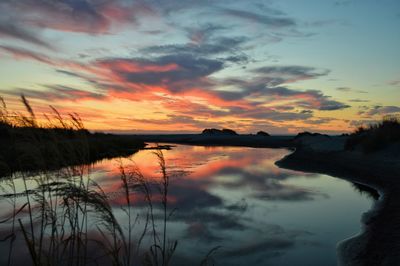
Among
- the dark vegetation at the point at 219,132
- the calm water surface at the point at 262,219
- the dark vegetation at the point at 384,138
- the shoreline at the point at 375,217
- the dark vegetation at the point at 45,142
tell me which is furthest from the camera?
the dark vegetation at the point at 219,132

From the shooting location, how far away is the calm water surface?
9031mm

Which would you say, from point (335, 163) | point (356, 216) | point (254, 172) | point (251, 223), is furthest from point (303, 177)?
point (251, 223)

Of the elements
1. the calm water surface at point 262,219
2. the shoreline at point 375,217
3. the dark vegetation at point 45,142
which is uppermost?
the dark vegetation at point 45,142

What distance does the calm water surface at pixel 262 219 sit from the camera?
356 inches

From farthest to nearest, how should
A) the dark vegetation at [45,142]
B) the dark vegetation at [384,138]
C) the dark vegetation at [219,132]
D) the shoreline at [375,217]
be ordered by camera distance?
the dark vegetation at [219,132], the dark vegetation at [384,138], the shoreline at [375,217], the dark vegetation at [45,142]

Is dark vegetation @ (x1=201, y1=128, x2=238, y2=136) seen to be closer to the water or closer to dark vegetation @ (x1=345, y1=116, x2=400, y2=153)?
dark vegetation @ (x1=345, y1=116, x2=400, y2=153)

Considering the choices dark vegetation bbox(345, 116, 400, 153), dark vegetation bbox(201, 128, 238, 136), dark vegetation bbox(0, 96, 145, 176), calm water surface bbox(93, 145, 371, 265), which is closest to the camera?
dark vegetation bbox(0, 96, 145, 176)

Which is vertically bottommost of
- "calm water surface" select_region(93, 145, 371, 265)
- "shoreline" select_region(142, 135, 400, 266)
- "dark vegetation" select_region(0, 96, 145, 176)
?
"calm water surface" select_region(93, 145, 371, 265)

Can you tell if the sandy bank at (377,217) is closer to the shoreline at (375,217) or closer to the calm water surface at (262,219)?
the shoreline at (375,217)

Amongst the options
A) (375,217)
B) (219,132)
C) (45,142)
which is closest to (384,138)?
(375,217)

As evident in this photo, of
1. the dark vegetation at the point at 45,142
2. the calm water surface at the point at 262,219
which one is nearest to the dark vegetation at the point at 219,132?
the calm water surface at the point at 262,219

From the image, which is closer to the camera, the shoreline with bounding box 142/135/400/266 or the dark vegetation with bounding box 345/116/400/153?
the shoreline with bounding box 142/135/400/266

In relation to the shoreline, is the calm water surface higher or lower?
lower

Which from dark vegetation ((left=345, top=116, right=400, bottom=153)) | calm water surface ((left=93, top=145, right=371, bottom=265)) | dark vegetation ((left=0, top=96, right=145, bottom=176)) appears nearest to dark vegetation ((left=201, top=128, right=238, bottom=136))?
dark vegetation ((left=345, top=116, right=400, bottom=153))
